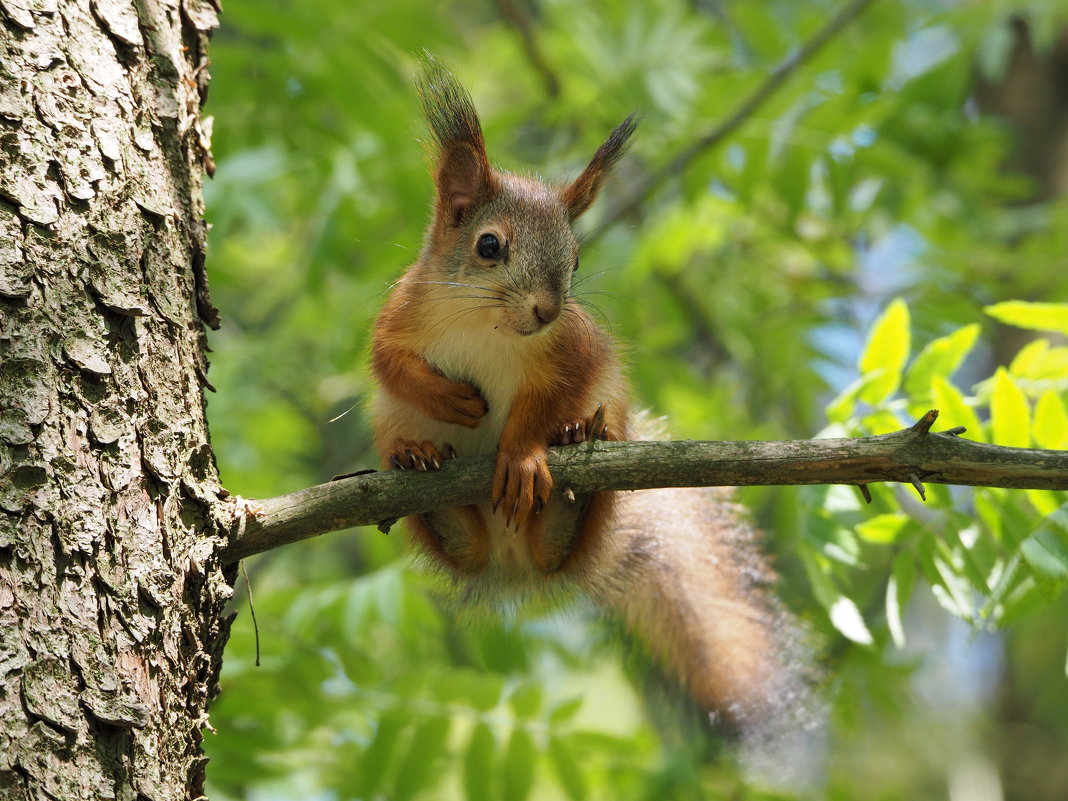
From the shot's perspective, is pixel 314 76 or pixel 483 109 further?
pixel 483 109

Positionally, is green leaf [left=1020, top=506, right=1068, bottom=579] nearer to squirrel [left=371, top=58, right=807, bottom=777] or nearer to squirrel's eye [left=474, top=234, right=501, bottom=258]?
squirrel [left=371, top=58, right=807, bottom=777]

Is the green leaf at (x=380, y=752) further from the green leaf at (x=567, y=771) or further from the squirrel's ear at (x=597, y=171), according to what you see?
the squirrel's ear at (x=597, y=171)

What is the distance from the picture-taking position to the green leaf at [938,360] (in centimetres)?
301

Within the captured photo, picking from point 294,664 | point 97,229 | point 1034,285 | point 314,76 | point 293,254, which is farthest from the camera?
point 293,254

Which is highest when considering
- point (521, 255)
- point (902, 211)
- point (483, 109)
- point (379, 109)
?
point (483, 109)

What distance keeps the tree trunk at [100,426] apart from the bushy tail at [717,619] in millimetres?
1717

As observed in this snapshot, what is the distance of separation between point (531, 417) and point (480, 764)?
1539 mm

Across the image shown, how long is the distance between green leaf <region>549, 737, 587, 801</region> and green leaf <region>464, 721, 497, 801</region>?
0.24 m

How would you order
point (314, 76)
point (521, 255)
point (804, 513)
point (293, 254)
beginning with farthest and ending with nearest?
point (293, 254), point (314, 76), point (521, 255), point (804, 513)

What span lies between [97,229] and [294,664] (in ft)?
7.36

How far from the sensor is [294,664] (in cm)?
390

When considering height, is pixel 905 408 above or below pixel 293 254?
below

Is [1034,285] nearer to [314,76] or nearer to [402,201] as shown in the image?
[402,201]

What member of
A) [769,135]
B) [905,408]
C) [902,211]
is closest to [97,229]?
[905,408]
